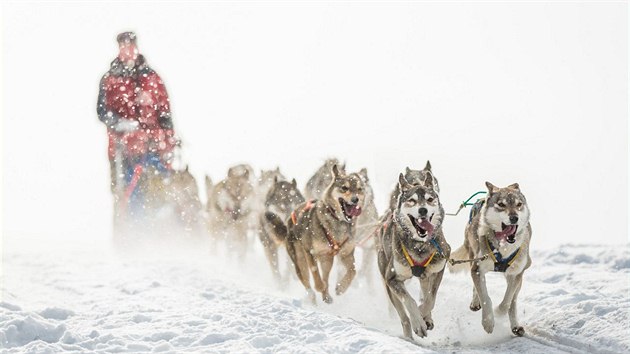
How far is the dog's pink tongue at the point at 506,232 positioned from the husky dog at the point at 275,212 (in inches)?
138

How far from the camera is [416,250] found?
6043 mm

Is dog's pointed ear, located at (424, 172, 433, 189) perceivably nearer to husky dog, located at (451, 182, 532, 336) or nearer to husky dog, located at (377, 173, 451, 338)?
husky dog, located at (377, 173, 451, 338)

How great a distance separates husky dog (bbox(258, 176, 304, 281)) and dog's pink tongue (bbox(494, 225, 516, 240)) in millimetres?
3506

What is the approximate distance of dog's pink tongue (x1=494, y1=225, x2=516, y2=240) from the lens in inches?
236

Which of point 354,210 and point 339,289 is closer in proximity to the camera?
point 354,210

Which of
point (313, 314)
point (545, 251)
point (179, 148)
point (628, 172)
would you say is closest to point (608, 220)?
point (628, 172)

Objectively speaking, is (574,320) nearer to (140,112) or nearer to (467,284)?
(467,284)

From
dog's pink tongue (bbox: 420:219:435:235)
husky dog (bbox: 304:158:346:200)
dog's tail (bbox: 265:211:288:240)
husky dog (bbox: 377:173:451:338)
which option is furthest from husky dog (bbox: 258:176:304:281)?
dog's pink tongue (bbox: 420:219:435:235)

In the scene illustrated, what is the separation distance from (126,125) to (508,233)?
7489mm

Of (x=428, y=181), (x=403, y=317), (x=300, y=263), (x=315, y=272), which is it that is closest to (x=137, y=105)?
(x=300, y=263)

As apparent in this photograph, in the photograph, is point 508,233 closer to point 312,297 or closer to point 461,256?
point 461,256

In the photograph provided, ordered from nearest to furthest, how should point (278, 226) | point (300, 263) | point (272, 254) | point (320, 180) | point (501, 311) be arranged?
point (501, 311) → point (300, 263) → point (278, 226) → point (272, 254) → point (320, 180)

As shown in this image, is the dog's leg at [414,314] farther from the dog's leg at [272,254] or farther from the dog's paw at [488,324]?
the dog's leg at [272,254]

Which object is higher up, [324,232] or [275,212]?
[275,212]
